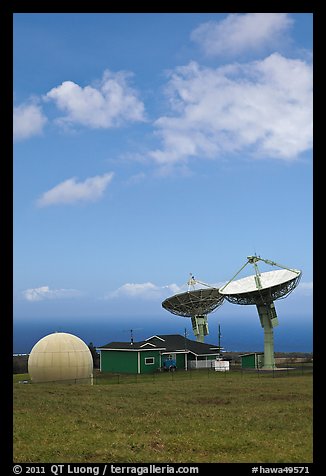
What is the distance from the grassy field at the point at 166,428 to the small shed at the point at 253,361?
26.5 meters

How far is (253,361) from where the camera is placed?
52812mm

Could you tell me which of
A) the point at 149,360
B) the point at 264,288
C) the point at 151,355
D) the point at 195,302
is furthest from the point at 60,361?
the point at 195,302

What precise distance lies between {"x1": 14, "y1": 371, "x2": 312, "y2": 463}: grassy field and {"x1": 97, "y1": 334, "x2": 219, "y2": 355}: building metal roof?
25393mm

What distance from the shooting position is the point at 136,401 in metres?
23.6

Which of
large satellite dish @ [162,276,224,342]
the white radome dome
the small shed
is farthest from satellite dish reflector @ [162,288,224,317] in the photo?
the white radome dome

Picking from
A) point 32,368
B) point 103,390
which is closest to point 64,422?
point 103,390

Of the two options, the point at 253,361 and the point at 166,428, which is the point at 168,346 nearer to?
the point at 253,361

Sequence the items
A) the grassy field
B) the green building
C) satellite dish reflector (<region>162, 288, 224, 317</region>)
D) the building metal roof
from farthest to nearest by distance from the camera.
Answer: satellite dish reflector (<region>162, 288, 224, 317</region>)
the building metal roof
the green building
the grassy field

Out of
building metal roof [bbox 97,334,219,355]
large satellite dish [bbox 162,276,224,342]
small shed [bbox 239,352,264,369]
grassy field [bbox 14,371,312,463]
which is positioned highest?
large satellite dish [bbox 162,276,224,342]

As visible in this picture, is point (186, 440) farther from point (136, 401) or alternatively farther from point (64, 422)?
point (136, 401)

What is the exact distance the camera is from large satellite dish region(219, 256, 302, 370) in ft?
152

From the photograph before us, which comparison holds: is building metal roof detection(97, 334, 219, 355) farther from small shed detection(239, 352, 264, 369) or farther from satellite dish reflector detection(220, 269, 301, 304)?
satellite dish reflector detection(220, 269, 301, 304)
